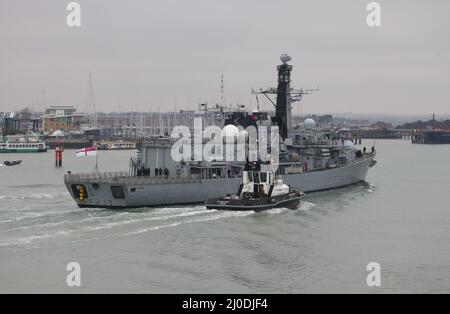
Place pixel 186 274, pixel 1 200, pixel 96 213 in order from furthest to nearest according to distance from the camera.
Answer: pixel 1 200 < pixel 96 213 < pixel 186 274

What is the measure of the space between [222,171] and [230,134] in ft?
11.0

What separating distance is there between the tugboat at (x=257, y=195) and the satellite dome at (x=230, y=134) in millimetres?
5854

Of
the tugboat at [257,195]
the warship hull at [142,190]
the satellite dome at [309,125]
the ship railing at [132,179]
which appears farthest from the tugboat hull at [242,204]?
the satellite dome at [309,125]

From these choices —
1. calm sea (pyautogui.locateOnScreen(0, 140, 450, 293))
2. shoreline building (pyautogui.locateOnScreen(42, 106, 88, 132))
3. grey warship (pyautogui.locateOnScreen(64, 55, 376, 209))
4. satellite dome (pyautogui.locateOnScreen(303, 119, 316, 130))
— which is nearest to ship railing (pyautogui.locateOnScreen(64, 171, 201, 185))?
grey warship (pyautogui.locateOnScreen(64, 55, 376, 209))

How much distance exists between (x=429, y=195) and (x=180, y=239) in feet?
83.1

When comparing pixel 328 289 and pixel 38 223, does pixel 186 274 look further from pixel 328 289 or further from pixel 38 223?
pixel 38 223

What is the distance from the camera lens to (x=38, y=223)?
3469 centimetres

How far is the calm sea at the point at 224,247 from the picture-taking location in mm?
24703

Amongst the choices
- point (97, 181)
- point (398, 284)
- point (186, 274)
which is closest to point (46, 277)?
point (186, 274)

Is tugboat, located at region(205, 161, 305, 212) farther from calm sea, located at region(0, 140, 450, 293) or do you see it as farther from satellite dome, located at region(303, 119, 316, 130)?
satellite dome, located at region(303, 119, 316, 130)

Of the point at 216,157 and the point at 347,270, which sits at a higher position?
the point at 216,157

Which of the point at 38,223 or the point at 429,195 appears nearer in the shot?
the point at 38,223

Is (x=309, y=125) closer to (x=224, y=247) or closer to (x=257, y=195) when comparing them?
(x=257, y=195)

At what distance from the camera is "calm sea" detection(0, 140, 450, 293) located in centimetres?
2470
